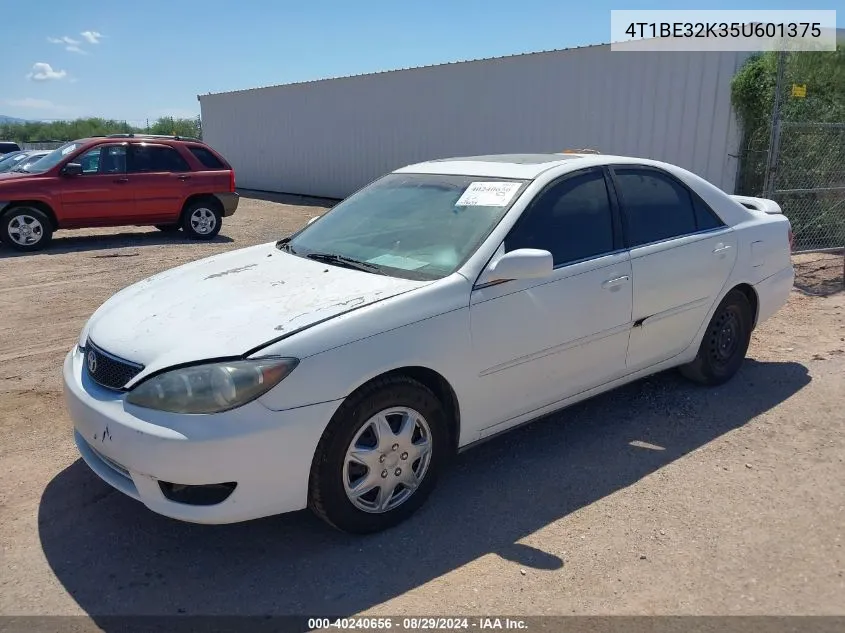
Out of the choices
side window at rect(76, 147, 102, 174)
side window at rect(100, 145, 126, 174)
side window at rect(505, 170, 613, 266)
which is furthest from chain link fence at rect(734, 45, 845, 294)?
side window at rect(76, 147, 102, 174)

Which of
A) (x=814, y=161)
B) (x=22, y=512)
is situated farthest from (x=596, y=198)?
(x=814, y=161)

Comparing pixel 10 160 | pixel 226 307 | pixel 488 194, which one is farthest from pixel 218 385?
pixel 10 160

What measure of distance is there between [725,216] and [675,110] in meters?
6.96

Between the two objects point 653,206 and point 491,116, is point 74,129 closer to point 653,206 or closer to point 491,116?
point 491,116

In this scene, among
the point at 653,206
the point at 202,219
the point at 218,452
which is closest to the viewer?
the point at 218,452

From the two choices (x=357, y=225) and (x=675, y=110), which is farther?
(x=675, y=110)

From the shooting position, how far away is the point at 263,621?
2.75 m

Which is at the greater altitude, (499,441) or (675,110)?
(675,110)

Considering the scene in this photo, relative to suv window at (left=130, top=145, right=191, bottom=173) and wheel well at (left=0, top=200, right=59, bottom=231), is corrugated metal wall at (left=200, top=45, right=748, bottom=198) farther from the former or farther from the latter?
wheel well at (left=0, top=200, right=59, bottom=231)

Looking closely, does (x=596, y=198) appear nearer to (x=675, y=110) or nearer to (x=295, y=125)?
(x=675, y=110)

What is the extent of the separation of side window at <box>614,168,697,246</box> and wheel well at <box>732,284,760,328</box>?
71 centimetres

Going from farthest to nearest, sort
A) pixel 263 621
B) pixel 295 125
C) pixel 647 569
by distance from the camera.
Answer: pixel 295 125
pixel 647 569
pixel 263 621

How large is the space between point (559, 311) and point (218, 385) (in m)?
1.80

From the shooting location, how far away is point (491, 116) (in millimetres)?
14703
